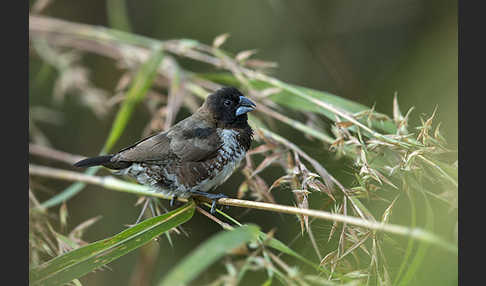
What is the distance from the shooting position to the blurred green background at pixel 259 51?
364 centimetres

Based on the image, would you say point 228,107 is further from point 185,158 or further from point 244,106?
point 185,158

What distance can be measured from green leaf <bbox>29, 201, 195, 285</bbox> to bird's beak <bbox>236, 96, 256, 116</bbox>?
939 millimetres

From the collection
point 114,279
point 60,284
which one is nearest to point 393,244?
point 60,284

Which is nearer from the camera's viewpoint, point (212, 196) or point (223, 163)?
point (212, 196)

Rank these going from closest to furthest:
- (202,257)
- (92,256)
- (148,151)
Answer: (202,257) → (92,256) → (148,151)

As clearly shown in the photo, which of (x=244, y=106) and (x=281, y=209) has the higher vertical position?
(x=244, y=106)

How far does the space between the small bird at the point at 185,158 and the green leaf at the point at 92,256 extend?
0.55 meters

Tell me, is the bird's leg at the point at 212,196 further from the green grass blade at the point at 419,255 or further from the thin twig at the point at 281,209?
the green grass blade at the point at 419,255

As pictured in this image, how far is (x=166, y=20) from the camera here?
4562 mm

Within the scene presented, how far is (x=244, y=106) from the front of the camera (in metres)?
2.48

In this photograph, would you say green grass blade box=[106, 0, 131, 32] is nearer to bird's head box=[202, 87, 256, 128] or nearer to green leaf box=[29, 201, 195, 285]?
bird's head box=[202, 87, 256, 128]

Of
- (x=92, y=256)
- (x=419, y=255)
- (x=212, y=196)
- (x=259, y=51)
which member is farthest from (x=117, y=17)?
(x=419, y=255)

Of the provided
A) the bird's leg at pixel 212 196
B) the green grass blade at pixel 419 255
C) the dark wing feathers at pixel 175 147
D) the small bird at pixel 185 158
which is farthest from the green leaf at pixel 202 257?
the dark wing feathers at pixel 175 147

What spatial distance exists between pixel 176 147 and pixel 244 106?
44cm
